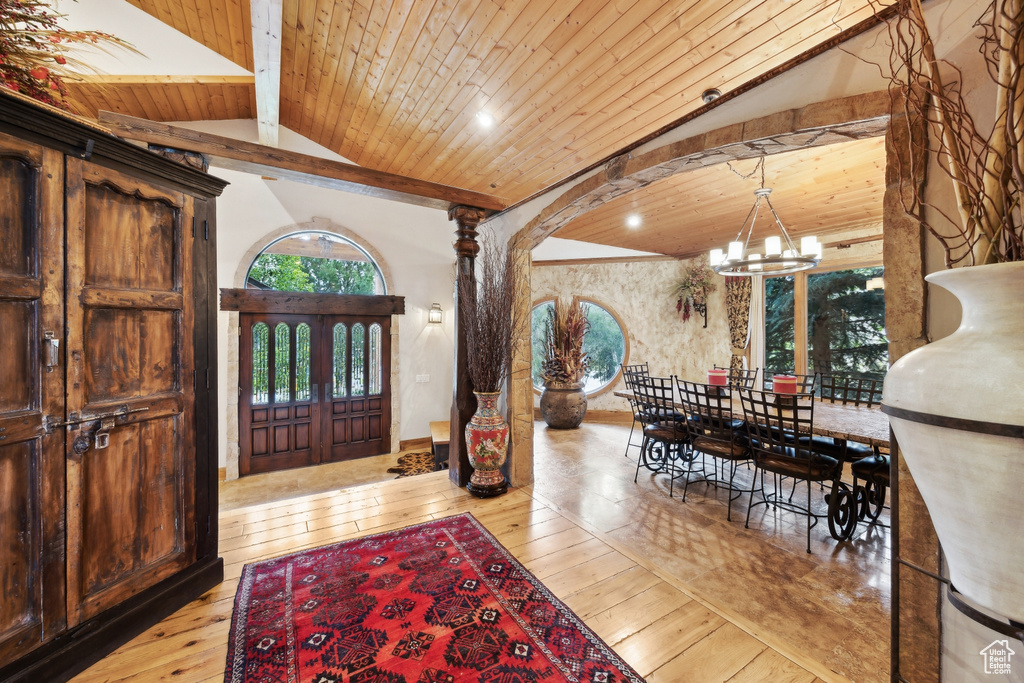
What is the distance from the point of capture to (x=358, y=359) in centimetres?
546

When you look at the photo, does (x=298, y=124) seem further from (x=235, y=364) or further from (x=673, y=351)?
(x=673, y=351)

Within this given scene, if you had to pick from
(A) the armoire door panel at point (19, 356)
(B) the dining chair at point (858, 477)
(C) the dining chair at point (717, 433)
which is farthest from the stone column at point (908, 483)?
(A) the armoire door panel at point (19, 356)

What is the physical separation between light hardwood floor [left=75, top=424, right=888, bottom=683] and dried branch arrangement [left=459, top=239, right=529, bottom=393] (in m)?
0.99

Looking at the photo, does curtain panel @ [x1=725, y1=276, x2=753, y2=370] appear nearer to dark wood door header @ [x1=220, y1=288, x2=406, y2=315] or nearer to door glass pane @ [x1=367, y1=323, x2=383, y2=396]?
dark wood door header @ [x1=220, y1=288, x2=406, y2=315]

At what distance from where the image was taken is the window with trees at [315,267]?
515 centimetres

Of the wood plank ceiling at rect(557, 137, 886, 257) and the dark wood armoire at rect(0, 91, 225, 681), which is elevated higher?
the wood plank ceiling at rect(557, 137, 886, 257)

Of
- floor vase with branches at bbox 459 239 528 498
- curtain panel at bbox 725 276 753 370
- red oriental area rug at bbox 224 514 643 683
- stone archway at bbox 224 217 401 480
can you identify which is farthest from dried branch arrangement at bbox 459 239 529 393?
curtain panel at bbox 725 276 753 370

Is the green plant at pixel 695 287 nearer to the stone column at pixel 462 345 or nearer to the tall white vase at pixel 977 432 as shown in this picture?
the stone column at pixel 462 345

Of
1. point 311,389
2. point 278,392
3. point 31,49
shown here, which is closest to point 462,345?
point 31,49

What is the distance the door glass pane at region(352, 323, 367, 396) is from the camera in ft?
17.8

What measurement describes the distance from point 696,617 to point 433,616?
1.21 m

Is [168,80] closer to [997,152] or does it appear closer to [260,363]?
[260,363]

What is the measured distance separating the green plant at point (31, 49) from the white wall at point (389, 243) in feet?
10.7

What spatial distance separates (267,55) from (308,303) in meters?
2.88
